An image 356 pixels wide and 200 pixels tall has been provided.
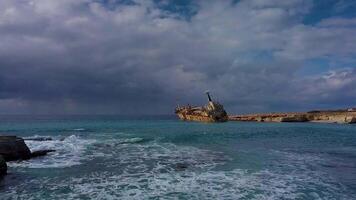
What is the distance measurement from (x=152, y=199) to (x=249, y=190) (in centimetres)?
483

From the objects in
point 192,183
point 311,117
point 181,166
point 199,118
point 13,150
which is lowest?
point 192,183

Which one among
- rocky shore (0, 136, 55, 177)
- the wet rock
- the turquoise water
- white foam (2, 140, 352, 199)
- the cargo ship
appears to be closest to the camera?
white foam (2, 140, 352, 199)

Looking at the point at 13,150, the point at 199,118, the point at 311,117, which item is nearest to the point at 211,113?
the point at 199,118

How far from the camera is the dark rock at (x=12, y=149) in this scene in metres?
26.7

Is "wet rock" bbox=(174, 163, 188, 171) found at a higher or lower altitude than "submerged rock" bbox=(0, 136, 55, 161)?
lower

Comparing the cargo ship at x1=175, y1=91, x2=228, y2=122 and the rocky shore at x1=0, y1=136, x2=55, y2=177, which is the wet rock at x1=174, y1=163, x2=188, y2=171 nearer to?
the rocky shore at x1=0, y1=136, x2=55, y2=177

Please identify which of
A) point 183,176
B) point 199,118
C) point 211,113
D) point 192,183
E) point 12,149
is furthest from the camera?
point 199,118

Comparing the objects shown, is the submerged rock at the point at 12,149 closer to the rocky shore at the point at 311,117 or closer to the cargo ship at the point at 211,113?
the cargo ship at the point at 211,113

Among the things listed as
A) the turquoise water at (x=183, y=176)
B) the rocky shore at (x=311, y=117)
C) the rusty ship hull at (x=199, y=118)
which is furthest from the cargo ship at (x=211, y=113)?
the turquoise water at (x=183, y=176)

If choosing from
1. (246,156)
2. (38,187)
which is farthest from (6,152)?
(246,156)

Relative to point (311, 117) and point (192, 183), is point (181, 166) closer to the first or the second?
point (192, 183)

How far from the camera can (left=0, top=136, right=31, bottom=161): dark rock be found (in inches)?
1049

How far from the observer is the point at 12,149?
88.6ft

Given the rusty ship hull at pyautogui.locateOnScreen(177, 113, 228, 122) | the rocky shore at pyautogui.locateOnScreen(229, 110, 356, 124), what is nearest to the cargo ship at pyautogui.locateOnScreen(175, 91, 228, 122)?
the rusty ship hull at pyautogui.locateOnScreen(177, 113, 228, 122)
